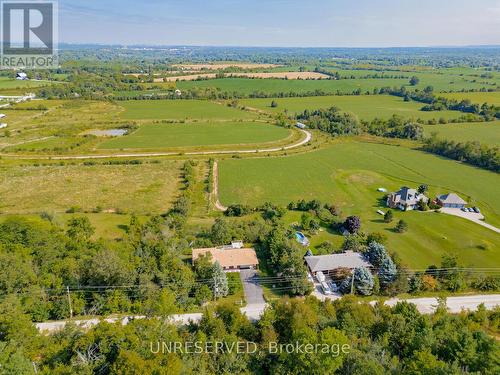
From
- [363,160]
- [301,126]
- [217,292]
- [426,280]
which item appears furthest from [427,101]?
[217,292]

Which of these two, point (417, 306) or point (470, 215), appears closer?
point (417, 306)

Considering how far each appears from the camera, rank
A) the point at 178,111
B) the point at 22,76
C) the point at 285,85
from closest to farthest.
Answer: the point at 178,111 < the point at 285,85 < the point at 22,76

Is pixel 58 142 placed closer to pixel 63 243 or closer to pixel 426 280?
pixel 63 243

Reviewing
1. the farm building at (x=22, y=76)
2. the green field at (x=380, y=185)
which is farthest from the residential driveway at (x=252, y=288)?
the farm building at (x=22, y=76)

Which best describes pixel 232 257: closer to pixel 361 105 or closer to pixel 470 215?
pixel 470 215

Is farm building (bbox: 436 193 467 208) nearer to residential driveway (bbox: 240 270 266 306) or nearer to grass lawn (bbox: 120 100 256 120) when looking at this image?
residential driveway (bbox: 240 270 266 306)

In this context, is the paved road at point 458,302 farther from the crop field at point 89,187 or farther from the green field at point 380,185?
the crop field at point 89,187

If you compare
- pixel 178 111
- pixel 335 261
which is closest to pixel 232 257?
pixel 335 261
